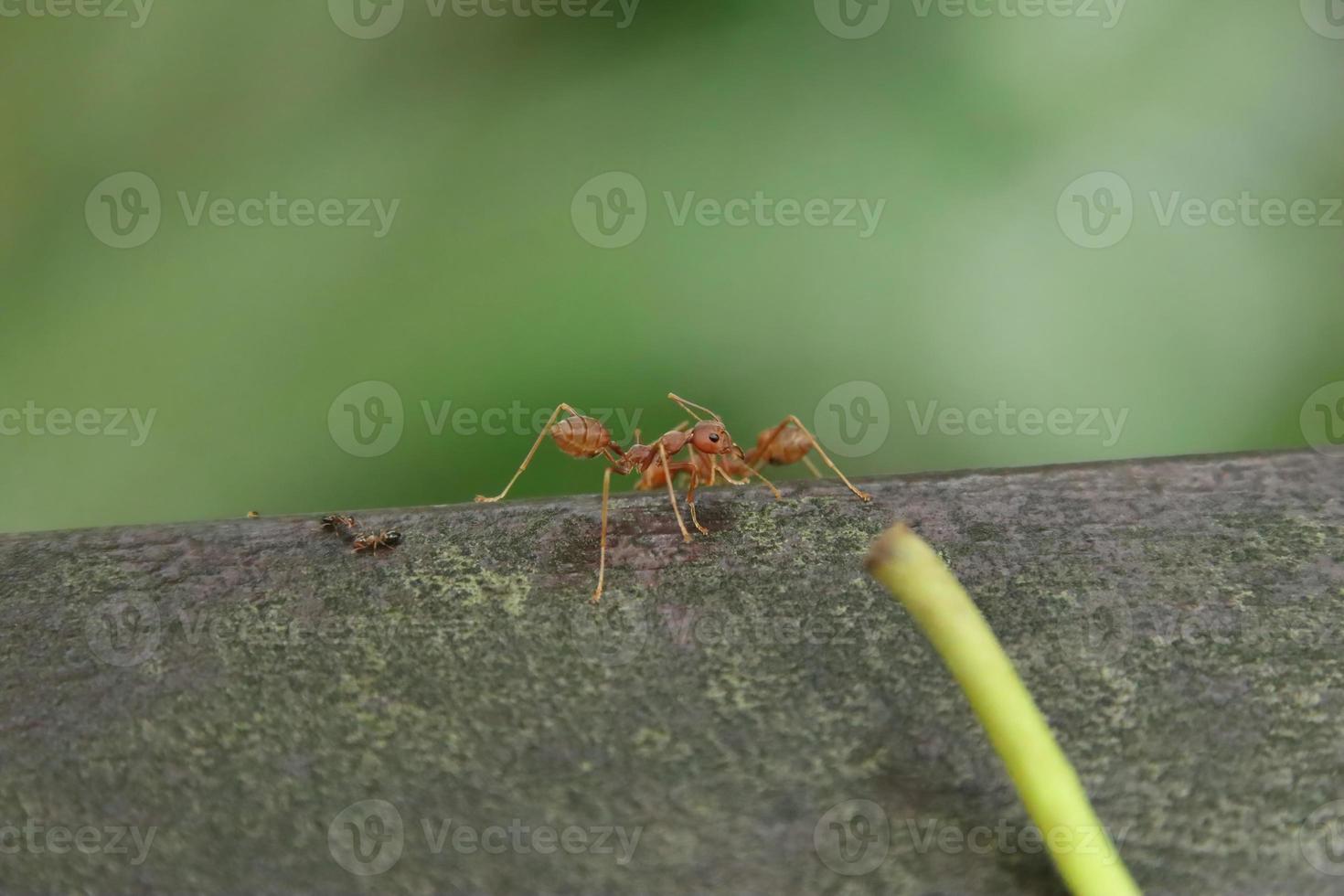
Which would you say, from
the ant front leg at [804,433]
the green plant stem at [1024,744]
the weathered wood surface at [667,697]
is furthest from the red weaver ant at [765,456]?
the green plant stem at [1024,744]

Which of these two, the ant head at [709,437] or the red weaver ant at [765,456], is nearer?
the ant head at [709,437]

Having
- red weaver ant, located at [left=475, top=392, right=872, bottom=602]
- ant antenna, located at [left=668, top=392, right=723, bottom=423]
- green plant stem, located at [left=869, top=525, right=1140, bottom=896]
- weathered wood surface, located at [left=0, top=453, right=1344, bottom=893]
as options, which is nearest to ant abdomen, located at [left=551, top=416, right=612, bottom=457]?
red weaver ant, located at [left=475, top=392, right=872, bottom=602]

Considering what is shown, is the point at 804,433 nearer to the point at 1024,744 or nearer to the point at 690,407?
the point at 690,407

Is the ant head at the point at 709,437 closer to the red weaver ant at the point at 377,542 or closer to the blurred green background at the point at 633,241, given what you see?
the blurred green background at the point at 633,241

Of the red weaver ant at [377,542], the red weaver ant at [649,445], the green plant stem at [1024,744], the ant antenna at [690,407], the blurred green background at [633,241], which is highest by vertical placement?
the blurred green background at [633,241]

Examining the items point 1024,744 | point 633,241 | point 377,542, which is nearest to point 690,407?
point 633,241

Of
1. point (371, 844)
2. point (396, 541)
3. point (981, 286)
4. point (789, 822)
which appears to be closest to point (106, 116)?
point (396, 541)

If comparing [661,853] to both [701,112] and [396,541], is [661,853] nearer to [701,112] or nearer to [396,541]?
[396,541]

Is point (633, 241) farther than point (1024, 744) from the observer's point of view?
Yes
